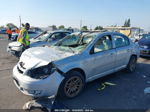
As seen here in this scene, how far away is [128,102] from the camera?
3471 mm

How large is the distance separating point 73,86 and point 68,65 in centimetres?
62

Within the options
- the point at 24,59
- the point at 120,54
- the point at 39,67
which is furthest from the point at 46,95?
the point at 120,54

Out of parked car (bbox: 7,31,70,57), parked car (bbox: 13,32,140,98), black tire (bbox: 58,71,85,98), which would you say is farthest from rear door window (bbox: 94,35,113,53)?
parked car (bbox: 7,31,70,57)

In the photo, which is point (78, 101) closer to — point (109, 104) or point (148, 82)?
point (109, 104)

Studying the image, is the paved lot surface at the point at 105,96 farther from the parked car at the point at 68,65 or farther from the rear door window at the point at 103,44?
the rear door window at the point at 103,44

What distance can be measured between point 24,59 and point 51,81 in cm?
100

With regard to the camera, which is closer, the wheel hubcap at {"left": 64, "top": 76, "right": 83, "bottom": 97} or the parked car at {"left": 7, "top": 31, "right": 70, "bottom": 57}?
the wheel hubcap at {"left": 64, "top": 76, "right": 83, "bottom": 97}

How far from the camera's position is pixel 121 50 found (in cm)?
483

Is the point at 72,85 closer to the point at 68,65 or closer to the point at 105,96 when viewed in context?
the point at 68,65

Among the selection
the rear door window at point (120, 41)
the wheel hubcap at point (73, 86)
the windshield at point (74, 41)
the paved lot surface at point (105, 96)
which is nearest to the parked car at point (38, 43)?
the paved lot surface at point (105, 96)

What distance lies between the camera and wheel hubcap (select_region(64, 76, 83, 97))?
345cm

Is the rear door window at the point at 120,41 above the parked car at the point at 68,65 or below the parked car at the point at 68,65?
above

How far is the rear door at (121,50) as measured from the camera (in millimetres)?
4734

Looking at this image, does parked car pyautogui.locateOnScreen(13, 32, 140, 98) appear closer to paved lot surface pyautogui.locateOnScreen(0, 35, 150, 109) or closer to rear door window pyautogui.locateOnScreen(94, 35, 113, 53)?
rear door window pyautogui.locateOnScreen(94, 35, 113, 53)
